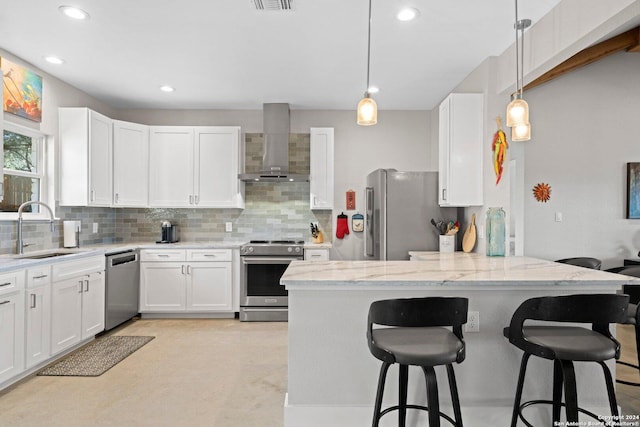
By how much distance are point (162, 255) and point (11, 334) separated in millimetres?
1901

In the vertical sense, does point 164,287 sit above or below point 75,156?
below

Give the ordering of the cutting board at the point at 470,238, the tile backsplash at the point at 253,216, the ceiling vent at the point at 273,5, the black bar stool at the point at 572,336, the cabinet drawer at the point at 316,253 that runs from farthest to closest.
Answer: the tile backsplash at the point at 253,216 → the cabinet drawer at the point at 316,253 → the cutting board at the point at 470,238 → the ceiling vent at the point at 273,5 → the black bar stool at the point at 572,336

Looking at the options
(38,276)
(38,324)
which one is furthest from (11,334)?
(38,276)

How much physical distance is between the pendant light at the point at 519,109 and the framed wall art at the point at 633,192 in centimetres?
299

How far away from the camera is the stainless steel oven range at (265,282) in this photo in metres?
4.50

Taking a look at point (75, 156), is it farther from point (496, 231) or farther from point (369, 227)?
point (496, 231)

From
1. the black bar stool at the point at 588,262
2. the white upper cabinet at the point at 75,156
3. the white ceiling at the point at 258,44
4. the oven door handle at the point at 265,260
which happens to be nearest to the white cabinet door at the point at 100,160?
the white upper cabinet at the point at 75,156

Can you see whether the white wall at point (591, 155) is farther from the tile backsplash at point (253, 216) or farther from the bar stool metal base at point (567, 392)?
the bar stool metal base at point (567, 392)

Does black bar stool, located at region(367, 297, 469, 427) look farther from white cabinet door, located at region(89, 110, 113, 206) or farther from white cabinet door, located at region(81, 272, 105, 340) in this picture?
white cabinet door, located at region(89, 110, 113, 206)

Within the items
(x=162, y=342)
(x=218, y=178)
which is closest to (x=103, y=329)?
(x=162, y=342)

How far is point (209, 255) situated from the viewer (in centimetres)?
456

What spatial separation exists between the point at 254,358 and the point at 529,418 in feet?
6.90

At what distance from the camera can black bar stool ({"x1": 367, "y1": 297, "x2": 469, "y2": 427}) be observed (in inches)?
63.8

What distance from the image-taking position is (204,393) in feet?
8.82
